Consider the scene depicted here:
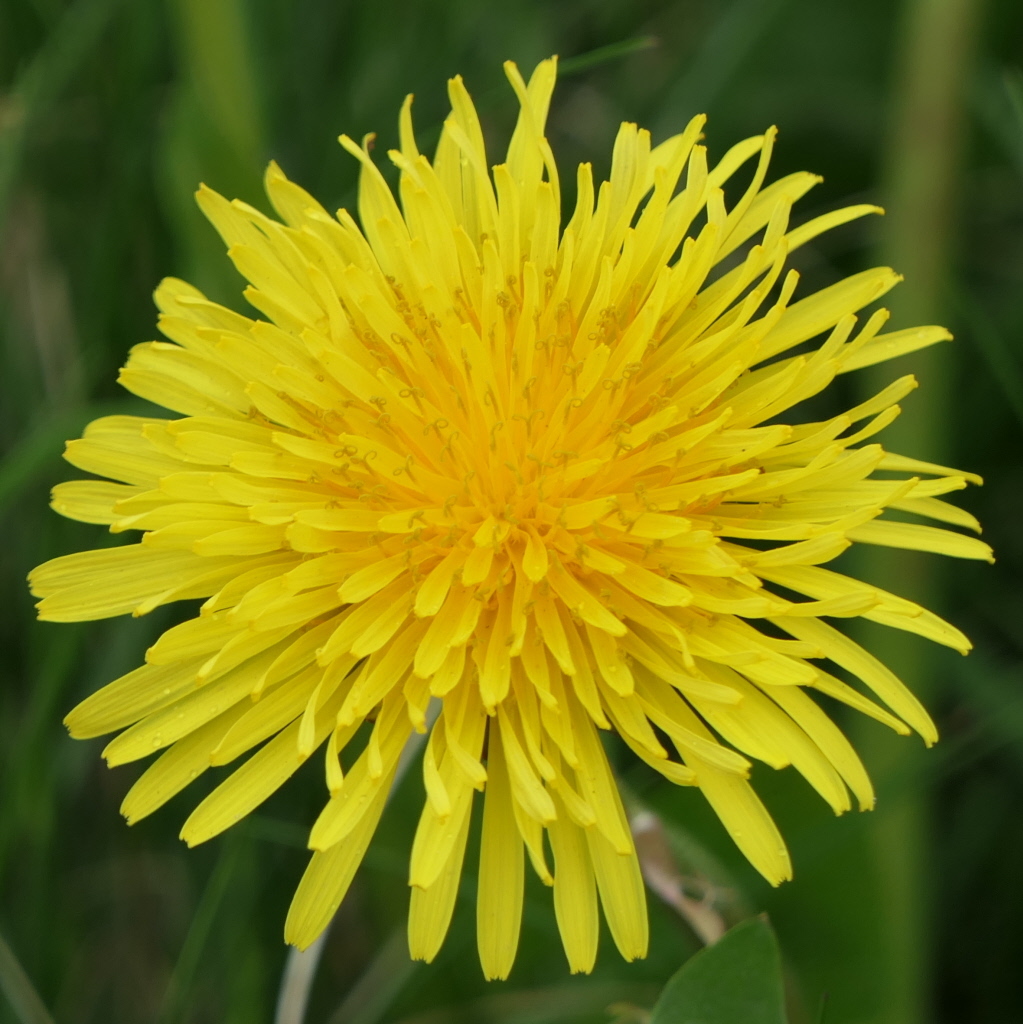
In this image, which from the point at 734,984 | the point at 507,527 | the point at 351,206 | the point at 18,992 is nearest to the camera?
the point at 734,984

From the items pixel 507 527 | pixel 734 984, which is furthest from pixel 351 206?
pixel 734 984

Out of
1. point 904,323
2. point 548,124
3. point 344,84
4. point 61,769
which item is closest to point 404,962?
point 61,769

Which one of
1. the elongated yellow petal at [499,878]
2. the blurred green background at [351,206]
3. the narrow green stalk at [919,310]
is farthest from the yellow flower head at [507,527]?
the narrow green stalk at [919,310]

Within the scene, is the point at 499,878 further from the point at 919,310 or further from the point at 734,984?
the point at 919,310

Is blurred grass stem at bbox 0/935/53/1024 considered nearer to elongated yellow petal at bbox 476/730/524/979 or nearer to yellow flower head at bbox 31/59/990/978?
yellow flower head at bbox 31/59/990/978

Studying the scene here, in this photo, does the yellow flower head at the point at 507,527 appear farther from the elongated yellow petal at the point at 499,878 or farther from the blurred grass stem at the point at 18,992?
the blurred grass stem at the point at 18,992

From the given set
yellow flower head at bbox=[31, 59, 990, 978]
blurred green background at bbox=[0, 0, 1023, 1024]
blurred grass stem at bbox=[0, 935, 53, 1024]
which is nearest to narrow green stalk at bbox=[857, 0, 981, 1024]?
blurred green background at bbox=[0, 0, 1023, 1024]
